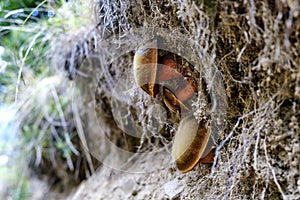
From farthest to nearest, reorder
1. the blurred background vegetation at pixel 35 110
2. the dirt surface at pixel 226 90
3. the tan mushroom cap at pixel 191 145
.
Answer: the blurred background vegetation at pixel 35 110
the tan mushroom cap at pixel 191 145
the dirt surface at pixel 226 90

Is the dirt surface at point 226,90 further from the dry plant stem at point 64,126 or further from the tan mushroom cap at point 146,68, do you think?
the dry plant stem at point 64,126

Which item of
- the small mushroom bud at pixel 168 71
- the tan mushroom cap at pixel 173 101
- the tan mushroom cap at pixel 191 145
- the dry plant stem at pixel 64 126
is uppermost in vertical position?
the small mushroom bud at pixel 168 71

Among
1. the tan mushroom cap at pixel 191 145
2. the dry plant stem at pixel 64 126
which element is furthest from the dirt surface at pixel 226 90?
the dry plant stem at pixel 64 126

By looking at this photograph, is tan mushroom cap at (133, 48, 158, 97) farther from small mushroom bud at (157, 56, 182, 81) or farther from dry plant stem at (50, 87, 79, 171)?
dry plant stem at (50, 87, 79, 171)

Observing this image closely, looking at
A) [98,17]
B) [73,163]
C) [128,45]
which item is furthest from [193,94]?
[73,163]

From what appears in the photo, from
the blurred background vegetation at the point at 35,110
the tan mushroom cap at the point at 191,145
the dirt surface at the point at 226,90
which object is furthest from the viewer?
the blurred background vegetation at the point at 35,110

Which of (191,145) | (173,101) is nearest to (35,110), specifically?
(173,101)

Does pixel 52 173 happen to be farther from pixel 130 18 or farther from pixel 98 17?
pixel 130 18
